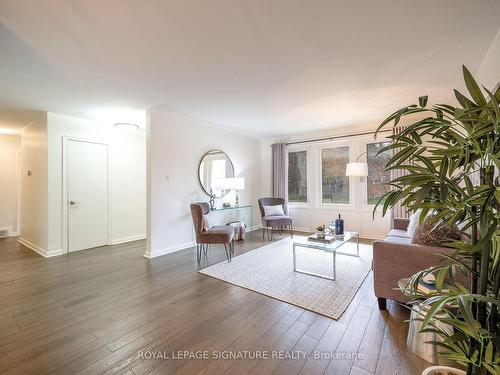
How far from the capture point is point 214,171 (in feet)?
16.6

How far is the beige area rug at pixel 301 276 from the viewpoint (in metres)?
2.43

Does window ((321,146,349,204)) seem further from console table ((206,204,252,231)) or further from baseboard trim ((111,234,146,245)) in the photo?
baseboard trim ((111,234,146,245))

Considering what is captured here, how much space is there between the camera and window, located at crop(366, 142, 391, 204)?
495cm

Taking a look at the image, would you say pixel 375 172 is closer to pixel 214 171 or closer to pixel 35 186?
pixel 214 171

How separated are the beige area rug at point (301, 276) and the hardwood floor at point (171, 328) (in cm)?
12

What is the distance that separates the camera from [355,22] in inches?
73.1

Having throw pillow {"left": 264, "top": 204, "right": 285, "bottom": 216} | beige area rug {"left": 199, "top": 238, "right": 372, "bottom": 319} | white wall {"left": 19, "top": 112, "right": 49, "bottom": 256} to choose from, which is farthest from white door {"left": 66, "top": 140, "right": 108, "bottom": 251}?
throw pillow {"left": 264, "top": 204, "right": 285, "bottom": 216}

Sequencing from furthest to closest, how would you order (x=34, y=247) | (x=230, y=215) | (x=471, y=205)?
(x=230, y=215) → (x=34, y=247) → (x=471, y=205)

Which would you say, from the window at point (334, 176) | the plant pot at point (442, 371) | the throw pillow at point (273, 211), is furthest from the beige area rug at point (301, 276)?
the window at point (334, 176)

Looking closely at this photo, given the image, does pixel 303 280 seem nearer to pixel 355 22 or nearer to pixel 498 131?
pixel 498 131

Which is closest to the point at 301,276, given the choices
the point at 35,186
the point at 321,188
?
the point at 321,188

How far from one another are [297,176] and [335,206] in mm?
1231

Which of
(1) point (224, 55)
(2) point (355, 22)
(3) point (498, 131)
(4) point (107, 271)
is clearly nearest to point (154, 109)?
(1) point (224, 55)

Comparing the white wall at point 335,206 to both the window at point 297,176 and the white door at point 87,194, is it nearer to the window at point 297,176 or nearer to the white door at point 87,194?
the window at point 297,176
